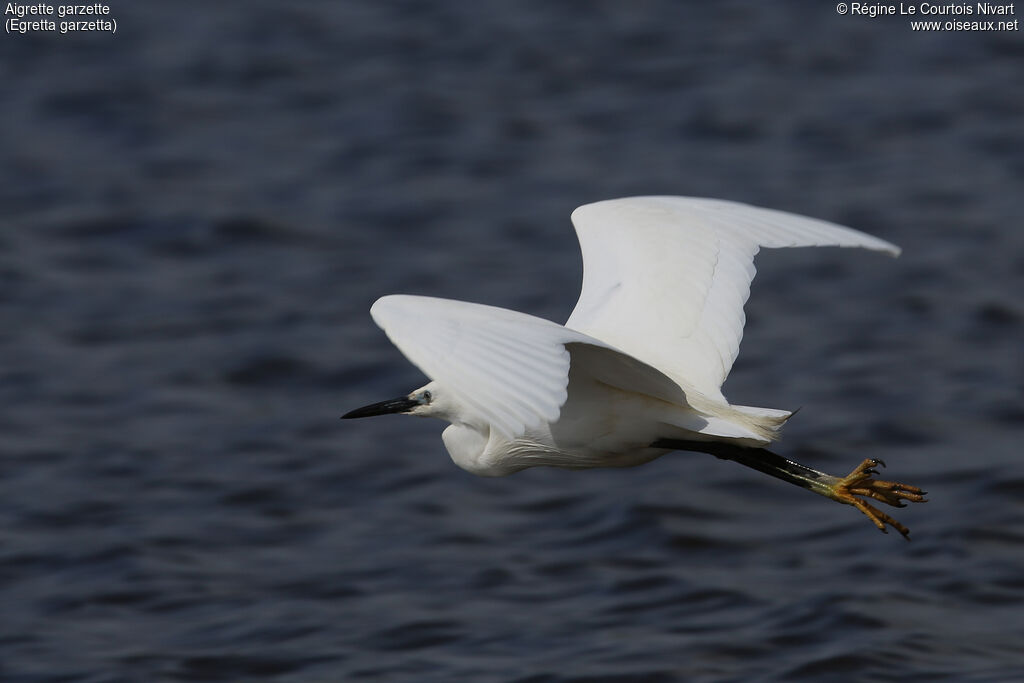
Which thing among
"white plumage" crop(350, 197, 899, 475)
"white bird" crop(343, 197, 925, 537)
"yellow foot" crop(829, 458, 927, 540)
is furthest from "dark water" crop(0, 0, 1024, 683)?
"white plumage" crop(350, 197, 899, 475)

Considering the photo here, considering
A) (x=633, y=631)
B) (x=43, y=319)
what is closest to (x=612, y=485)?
(x=633, y=631)

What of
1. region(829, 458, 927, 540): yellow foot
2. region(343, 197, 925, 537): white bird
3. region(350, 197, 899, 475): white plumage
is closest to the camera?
region(350, 197, 899, 475): white plumage

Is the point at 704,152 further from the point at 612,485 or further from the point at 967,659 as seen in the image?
the point at 967,659

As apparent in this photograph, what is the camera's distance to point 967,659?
7973 mm

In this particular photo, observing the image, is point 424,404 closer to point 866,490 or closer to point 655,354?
point 655,354

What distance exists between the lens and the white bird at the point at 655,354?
5430 millimetres

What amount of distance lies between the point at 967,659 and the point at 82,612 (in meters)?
4.67

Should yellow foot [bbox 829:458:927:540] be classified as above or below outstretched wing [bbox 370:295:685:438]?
below

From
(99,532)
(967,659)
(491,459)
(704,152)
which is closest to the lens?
(491,459)

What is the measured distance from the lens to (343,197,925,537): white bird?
5.43m

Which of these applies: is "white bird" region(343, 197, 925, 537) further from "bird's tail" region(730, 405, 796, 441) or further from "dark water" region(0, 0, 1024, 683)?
"dark water" region(0, 0, 1024, 683)

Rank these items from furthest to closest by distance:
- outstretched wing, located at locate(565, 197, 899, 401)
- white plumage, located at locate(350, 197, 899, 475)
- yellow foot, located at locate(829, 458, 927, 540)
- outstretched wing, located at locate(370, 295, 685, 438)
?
1. yellow foot, located at locate(829, 458, 927, 540)
2. outstretched wing, located at locate(565, 197, 899, 401)
3. white plumage, located at locate(350, 197, 899, 475)
4. outstretched wing, located at locate(370, 295, 685, 438)

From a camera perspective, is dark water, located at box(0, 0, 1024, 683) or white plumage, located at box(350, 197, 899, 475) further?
dark water, located at box(0, 0, 1024, 683)

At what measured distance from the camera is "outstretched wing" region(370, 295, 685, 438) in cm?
421
